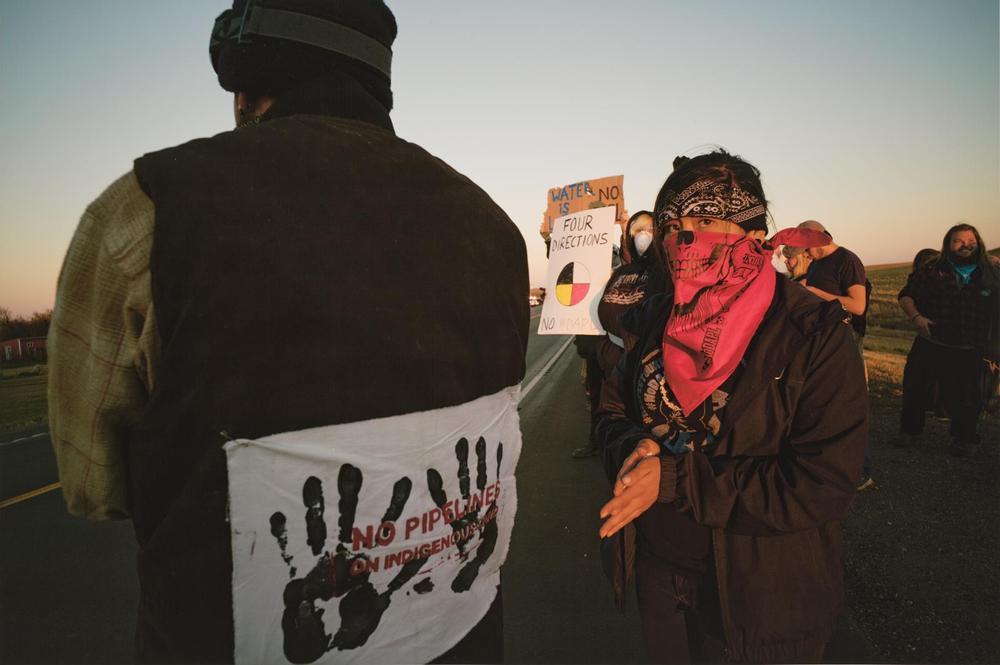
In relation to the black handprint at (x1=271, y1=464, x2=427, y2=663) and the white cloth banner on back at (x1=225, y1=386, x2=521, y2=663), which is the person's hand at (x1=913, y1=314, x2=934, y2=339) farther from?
the black handprint at (x1=271, y1=464, x2=427, y2=663)

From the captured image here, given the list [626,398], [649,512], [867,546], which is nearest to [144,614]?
[649,512]

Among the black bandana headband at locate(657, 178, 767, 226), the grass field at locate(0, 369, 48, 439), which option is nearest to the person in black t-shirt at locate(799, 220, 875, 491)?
the black bandana headband at locate(657, 178, 767, 226)

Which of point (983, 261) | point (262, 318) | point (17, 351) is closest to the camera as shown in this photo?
point (262, 318)

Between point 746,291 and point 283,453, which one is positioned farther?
point 746,291

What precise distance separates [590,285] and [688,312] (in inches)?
147

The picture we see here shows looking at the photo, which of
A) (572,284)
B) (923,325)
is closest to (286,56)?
(572,284)

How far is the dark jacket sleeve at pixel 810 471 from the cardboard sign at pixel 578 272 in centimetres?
365

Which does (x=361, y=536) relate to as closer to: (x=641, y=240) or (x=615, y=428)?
(x=615, y=428)

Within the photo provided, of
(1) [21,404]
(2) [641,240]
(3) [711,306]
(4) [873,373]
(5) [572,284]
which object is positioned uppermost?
(2) [641,240]

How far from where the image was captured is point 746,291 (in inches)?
64.6

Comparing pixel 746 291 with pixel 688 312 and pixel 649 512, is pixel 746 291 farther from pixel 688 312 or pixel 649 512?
pixel 649 512

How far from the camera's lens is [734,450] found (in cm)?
160

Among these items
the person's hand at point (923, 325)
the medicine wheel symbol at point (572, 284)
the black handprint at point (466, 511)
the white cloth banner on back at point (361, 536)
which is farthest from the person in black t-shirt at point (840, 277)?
the white cloth banner on back at point (361, 536)

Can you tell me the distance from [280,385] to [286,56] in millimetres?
806
